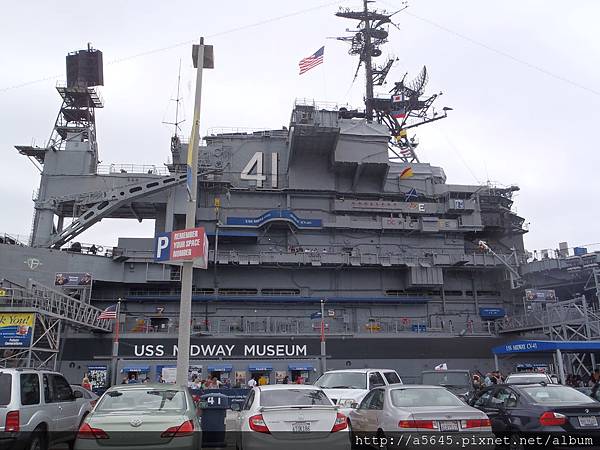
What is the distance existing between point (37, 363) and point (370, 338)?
19.7 m

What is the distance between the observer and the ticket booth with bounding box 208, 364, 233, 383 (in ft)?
101

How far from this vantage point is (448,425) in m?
9.05

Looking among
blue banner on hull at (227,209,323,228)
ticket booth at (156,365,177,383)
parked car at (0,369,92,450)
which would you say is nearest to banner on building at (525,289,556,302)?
blue banner on hull at (227,209,323,228)

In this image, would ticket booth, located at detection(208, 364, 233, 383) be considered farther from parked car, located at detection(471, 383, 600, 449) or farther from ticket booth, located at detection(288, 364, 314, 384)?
parked car, located at detection(471, 383, 600, 449)

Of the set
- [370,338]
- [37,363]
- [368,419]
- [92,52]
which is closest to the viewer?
[368,419]

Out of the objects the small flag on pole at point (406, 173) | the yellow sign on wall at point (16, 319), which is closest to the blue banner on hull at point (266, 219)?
the small flag on pole at point (406, 173)

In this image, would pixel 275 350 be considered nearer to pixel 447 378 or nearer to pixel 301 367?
pixel 301 367

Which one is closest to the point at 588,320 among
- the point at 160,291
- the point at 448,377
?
the point at 448,377

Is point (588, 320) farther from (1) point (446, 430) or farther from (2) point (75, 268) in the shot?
(2) point (75, 268)

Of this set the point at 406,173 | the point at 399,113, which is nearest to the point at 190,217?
the point at 406,173

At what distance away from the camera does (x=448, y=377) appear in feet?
59.2

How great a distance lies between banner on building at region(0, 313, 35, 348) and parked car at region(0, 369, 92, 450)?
14971 millimetres

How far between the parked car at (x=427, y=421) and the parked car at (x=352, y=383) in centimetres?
368

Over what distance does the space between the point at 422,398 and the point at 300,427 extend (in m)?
3.04
